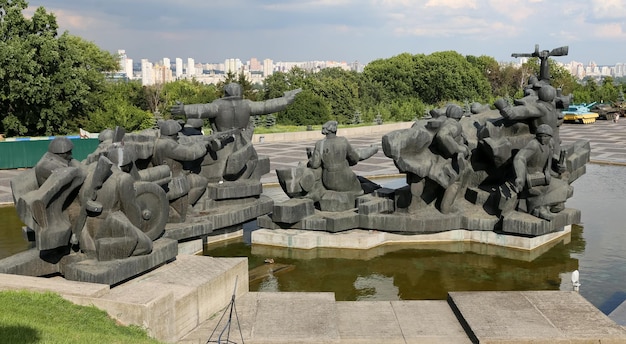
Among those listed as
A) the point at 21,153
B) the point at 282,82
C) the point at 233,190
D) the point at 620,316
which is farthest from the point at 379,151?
the point at 282,82

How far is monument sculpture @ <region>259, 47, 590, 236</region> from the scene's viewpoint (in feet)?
38.9

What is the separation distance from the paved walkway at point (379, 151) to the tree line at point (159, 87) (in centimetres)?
865

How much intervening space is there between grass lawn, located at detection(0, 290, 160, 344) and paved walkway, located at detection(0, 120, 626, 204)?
10.3 meters

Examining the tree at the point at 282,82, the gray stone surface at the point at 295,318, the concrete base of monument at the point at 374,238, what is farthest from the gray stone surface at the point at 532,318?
the tree at the point at 282,82

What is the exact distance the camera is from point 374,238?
39.5ft

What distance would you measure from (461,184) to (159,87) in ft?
196

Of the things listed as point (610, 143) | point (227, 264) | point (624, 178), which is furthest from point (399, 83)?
point (227, 264)

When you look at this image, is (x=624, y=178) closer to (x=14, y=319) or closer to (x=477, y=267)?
(x=477, y=267)

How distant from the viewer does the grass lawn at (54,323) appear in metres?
5.57

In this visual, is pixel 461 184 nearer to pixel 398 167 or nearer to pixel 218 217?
pixel 398 167

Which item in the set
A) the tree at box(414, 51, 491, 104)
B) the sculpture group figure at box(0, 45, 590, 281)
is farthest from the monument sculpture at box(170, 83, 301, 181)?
the tree at box(414, 51, 491, 104)

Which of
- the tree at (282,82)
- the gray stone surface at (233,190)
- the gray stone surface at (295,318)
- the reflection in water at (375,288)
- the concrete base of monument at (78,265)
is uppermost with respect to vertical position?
the tree at (282,82)

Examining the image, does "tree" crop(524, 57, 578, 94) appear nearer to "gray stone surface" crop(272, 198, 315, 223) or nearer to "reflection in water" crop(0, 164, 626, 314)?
"reflection in water" crop(0, 164, 626, 314)

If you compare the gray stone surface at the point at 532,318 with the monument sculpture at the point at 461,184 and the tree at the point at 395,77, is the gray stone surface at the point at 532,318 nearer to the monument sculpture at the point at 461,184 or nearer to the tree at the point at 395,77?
the monument sculpture at the point at 461,184
